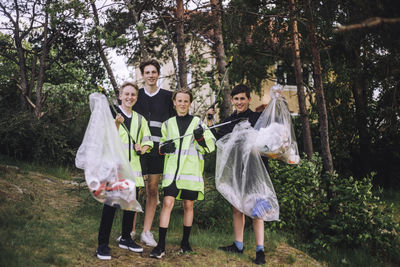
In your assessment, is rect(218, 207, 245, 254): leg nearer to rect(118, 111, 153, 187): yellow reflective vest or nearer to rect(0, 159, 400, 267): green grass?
rect(0, 159, 400, 267): green grass

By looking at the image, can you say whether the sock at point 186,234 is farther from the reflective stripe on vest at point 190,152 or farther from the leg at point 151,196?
the reflective stripe on vest at point 190,152

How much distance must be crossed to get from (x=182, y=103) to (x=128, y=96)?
0.57m

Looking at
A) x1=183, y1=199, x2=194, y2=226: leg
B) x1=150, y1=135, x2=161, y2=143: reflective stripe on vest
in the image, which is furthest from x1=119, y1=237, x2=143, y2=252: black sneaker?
x1=150, y1=135, x2=161, y2=143: reflective stripe on vest

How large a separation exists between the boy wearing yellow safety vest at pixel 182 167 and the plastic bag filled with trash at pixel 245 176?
0.25 meters

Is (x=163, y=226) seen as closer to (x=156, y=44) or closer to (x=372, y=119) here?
(x=156, y=44)

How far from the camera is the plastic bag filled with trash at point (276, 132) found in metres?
3.73

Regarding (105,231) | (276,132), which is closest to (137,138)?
(105,231)

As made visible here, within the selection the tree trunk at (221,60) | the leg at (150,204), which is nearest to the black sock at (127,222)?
the leg at (150,204)

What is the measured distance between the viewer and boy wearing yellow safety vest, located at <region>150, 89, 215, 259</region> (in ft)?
12.4

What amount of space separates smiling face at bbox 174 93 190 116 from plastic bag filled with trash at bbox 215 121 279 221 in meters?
0.52

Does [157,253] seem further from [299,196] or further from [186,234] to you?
[299,196]

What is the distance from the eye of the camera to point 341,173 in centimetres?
1057

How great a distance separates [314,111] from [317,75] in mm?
4269

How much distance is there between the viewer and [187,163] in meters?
3.82
